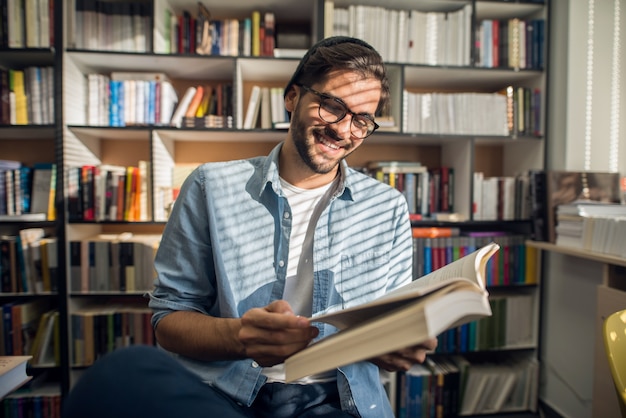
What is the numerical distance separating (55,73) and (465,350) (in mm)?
2597

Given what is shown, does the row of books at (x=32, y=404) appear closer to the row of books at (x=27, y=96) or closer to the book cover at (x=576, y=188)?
the row of books at (x=27, y=96)

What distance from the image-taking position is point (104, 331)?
1.81 meters

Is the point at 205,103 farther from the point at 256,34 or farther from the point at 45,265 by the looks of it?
the point at 45,265

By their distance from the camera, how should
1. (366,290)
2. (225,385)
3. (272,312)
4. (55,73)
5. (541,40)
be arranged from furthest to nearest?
(541,40) → (55,73) → (366,290) → (225,385) → (272,312)

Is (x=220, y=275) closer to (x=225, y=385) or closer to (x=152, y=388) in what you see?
(x=225, y=385)

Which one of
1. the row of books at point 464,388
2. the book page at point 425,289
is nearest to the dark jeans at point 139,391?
the book page at point 425,289

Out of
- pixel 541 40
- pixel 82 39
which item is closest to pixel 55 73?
pixel 82 39

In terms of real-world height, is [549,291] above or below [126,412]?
below

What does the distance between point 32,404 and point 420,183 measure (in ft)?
7.62

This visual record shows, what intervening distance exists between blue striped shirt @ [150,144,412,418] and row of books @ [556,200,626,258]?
956mm

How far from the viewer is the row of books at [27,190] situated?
1807mm

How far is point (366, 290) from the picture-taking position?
1049 millimetres

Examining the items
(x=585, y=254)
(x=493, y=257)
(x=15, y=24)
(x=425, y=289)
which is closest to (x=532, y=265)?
(x=493, y=257)

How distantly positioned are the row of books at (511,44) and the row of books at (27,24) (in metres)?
2.25
